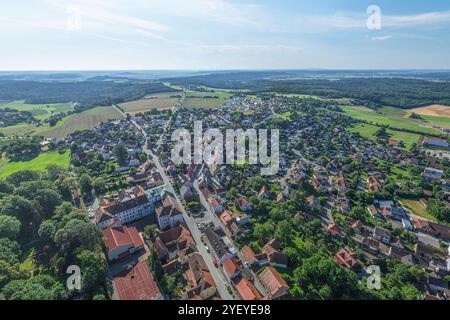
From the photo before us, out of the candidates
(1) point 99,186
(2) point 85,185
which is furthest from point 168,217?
(2) point 85,185

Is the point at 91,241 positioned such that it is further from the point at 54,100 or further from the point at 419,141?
the point at 54,100

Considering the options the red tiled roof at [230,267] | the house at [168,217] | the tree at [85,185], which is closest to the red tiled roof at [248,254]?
the red tiled roof at [230,267]

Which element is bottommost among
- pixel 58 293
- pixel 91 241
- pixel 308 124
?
pixel 58 293

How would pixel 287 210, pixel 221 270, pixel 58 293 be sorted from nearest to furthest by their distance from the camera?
pixel 58 293, pixel 221 270, pixel 287 210

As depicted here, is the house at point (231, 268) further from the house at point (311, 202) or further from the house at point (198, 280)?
the house at point (311, 202)

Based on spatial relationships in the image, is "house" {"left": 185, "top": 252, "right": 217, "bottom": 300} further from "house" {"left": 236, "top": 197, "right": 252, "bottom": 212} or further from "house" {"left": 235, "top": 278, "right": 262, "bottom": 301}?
"house" {"left": 236, "top": 197, "right": 252, "bottom": 212}

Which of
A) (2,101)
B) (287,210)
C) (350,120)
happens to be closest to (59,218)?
(287,210)

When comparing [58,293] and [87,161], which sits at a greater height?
[87,161]

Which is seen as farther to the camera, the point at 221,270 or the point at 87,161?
the point at 87,161
